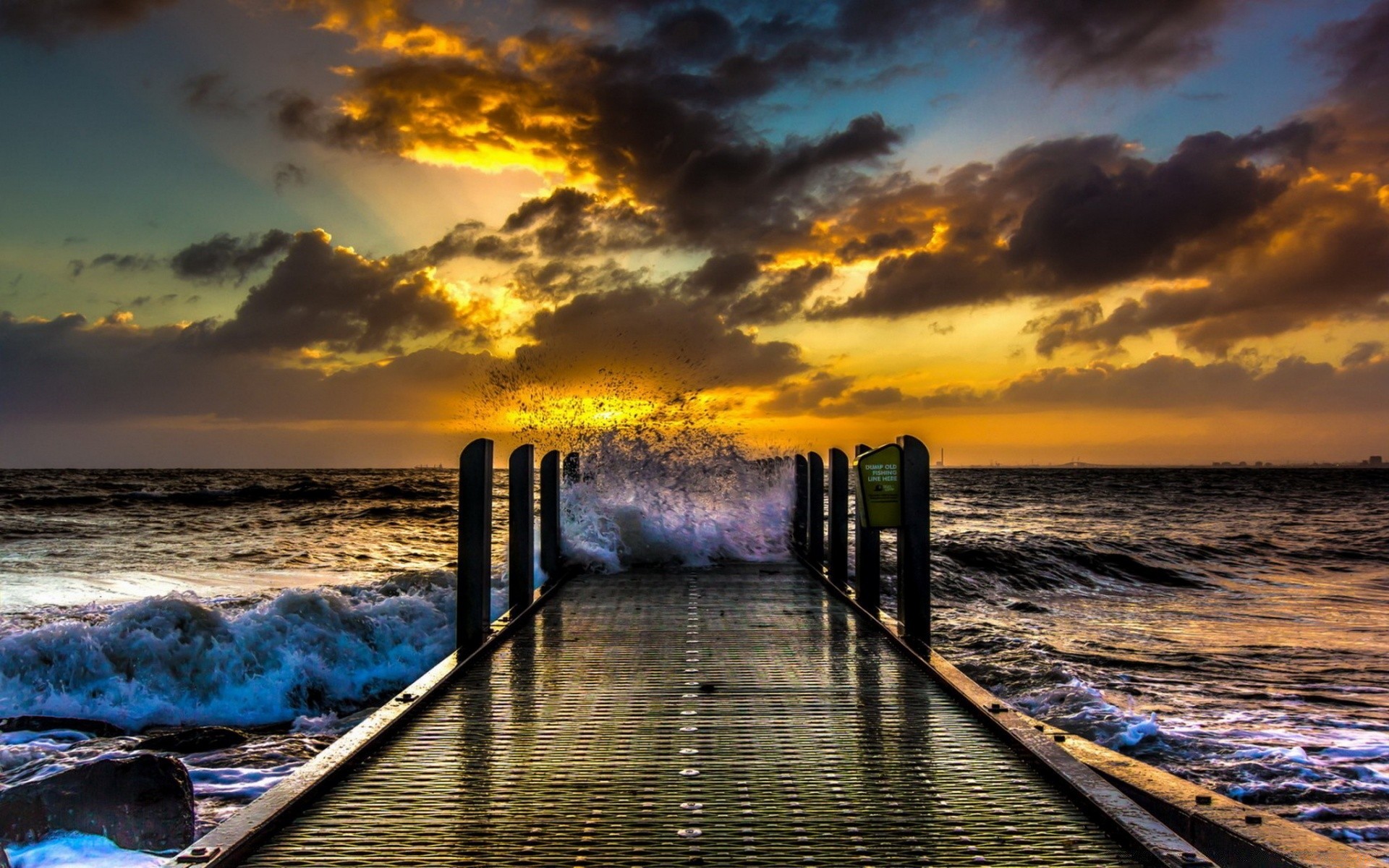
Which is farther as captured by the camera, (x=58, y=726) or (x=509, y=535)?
(x=509, y=535)

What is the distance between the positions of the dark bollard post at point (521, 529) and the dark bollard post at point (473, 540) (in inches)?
50.8

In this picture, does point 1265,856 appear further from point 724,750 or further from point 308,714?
point 308,714

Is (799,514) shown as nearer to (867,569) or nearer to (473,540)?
(867,569)

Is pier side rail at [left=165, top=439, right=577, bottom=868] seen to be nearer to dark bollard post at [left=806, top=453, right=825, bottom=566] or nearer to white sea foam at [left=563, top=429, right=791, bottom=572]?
white sea foam at [left=563, top=429, right=791, bottom=572]

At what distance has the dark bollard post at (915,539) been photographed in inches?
291

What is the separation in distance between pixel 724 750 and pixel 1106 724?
459 centimetres

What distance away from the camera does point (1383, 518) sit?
44.0 m

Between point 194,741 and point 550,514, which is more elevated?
point 550,514

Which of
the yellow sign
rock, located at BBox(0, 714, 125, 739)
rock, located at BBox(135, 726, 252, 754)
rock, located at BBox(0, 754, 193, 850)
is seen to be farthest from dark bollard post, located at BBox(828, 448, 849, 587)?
rock, located at BBox(0, 714, 125, 739)

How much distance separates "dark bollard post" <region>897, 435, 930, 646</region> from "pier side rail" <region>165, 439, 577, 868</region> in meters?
3.29

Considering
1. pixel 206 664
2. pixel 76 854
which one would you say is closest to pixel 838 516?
pixel 206 664

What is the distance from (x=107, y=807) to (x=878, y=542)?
6.73 meters

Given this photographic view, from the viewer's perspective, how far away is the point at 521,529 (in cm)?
926

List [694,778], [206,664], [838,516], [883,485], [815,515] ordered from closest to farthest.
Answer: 1. [694,778]
2. [883,485]
3. [206,664]
4. [838,516]
5. [815,515]
